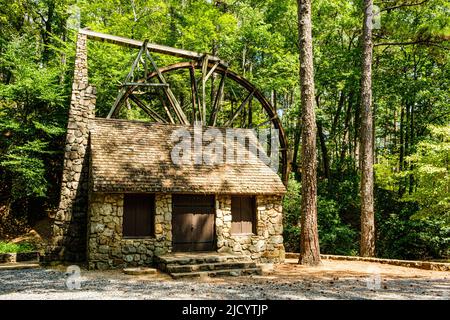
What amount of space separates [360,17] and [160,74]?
1071 centimetres

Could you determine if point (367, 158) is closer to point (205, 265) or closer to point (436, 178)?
point (436, 178)

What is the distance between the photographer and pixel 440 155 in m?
11.2

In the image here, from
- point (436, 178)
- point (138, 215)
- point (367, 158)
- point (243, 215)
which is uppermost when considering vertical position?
point (367, 158)

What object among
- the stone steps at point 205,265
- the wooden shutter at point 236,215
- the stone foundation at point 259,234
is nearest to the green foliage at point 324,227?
the stone foundation at point 259,234

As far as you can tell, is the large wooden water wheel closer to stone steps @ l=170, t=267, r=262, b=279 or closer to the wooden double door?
the wooden double door

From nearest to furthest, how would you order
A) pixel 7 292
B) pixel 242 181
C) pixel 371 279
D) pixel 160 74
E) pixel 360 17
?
pixel 7 292
pixel 371 279
pixel 242 181
pixel 160 74
pixel 360 17

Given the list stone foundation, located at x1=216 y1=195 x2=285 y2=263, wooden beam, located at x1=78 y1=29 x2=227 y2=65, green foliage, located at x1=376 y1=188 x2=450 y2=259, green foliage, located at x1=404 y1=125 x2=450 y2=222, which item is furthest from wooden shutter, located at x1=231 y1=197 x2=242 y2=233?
green foliage, located at x1=376 y1=188 x2=450 y2=259

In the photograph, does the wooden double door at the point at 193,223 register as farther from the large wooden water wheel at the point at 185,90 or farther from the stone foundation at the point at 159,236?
the large wooden water wheel at the point at 185,90

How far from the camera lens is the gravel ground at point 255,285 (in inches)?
262

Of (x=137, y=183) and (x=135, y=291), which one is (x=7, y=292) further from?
(x=137, y=183)

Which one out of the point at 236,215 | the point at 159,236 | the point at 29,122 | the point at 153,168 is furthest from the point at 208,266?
the point at 29,122

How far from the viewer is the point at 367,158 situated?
494 inches

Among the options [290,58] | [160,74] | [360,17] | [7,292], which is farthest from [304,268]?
[360,17]

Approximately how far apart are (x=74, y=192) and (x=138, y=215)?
7.32 feet
